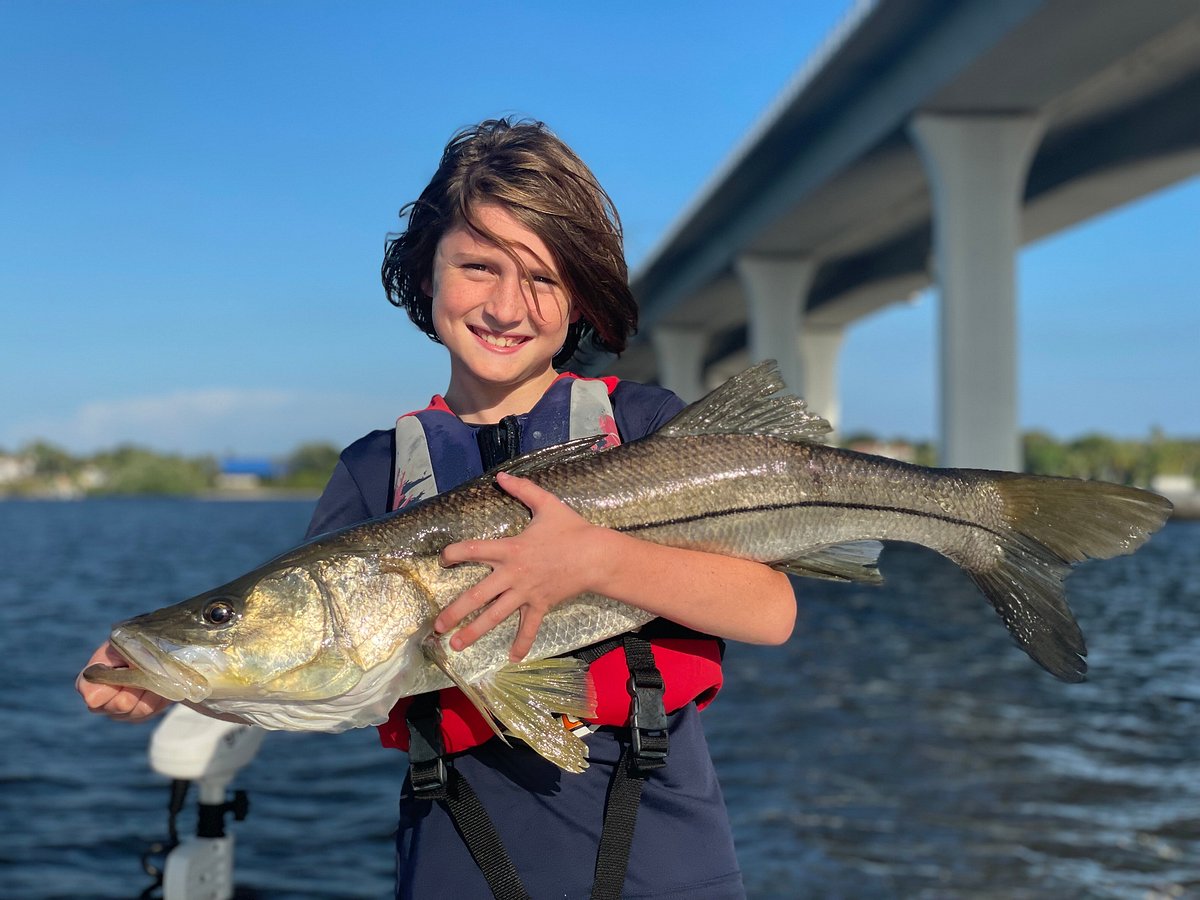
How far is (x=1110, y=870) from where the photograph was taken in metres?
6.95

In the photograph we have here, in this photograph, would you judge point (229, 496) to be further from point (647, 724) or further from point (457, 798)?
point (647, 724)

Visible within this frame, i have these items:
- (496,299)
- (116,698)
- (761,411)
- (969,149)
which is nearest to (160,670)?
(116,698)

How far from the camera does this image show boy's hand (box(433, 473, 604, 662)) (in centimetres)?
234

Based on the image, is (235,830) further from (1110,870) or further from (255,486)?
(255,486)

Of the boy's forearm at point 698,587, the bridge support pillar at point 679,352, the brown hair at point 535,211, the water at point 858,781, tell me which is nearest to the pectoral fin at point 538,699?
the boy's forearm at point 698,587

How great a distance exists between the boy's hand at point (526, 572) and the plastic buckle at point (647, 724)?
34 centimetres

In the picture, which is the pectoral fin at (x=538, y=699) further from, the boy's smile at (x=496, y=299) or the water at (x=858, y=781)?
the water at (x=858, y=781)

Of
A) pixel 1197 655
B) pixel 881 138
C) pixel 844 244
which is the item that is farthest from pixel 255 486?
pixel 1197 655

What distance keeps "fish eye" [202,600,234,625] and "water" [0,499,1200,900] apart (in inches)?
210

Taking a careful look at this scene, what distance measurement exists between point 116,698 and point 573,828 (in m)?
1.10

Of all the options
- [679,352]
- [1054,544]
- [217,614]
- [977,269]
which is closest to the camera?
[217,614]

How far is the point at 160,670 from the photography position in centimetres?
238

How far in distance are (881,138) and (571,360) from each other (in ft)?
90.6

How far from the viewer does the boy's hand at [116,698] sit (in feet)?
7.81
